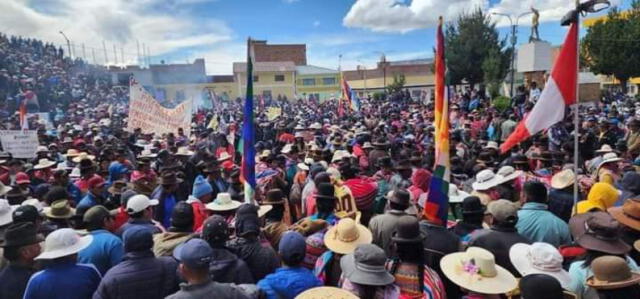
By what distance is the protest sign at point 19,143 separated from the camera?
32.2 ft

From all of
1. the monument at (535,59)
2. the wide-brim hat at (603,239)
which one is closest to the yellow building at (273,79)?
the monument at (535,59)

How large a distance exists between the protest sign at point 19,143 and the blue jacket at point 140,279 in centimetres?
795

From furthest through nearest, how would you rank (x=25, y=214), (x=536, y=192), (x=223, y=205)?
(x=223, y=205) < (x=536, y=192) < (x=25, y=214)

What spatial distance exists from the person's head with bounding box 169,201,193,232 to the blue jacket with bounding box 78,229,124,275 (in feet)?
1.73

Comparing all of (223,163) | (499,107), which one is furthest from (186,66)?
(223,163)

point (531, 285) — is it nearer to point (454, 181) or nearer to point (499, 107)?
point (454, 181)

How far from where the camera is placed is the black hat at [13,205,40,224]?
181 inches

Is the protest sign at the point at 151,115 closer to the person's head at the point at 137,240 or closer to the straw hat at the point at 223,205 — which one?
the straw hat at the point at 223,205

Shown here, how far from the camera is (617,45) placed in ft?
129

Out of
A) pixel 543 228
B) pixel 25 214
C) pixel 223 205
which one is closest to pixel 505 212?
pixel 543 228

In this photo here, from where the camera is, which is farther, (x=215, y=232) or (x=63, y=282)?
(x=215, y=232)

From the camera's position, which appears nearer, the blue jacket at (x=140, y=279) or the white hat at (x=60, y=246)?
the blue jacket at (x=140, y=279)

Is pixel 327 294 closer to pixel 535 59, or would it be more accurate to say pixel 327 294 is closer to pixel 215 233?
pixel 215 233

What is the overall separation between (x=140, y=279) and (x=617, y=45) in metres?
45.3
